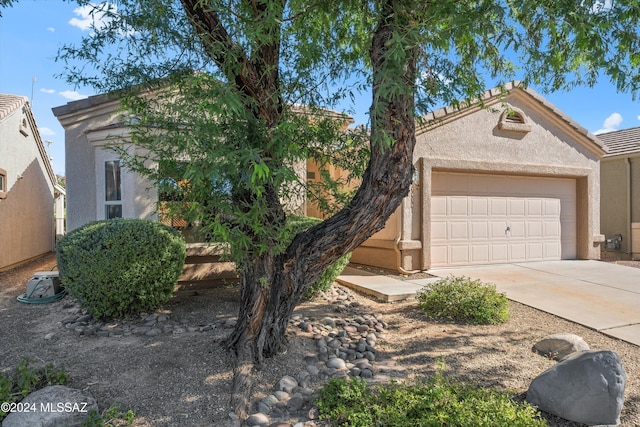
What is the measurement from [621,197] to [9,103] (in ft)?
60.5

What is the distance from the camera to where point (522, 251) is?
9.81m

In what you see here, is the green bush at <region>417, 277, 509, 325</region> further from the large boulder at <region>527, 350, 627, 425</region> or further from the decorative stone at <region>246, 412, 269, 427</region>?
the decorative stone at <region>246, 412, 269, 427</region>

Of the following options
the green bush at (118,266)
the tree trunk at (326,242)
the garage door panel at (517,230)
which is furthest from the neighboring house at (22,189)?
the garage door panel at (517,230)

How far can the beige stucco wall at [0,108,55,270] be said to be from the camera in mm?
10250

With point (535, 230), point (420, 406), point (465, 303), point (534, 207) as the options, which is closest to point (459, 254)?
point (535, 230)

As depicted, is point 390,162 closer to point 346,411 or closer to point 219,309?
point 346,411

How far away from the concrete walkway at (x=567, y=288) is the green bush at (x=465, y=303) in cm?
76

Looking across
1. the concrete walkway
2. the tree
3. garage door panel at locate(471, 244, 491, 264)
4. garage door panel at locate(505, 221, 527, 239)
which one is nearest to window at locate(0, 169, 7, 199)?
the tree

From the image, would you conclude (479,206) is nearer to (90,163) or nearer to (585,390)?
(585,390)

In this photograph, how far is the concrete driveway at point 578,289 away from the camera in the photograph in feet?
18.4

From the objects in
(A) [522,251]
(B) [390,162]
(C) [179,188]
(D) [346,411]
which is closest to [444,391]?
(D) [346,411]

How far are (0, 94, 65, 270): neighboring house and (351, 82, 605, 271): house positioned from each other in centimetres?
904

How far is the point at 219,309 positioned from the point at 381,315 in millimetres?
2343

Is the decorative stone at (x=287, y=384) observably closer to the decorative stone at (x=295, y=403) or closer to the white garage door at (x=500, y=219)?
the decorative stone at (x=295, y=403)
